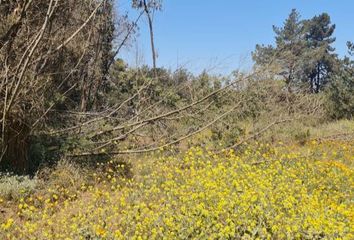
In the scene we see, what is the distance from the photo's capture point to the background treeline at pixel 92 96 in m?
6.96

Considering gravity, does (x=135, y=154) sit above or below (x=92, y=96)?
below

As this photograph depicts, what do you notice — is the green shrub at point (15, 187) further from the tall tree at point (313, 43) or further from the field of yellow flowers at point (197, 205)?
the tall tree at point (313, 43)

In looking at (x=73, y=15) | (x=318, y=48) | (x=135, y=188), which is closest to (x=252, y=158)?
(x=135, y=188)

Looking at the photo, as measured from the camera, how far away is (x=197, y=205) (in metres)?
5.51

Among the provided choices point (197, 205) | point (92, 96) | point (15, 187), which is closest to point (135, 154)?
point (92, 96)

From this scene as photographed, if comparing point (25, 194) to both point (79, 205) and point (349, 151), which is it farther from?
point (349, 151)

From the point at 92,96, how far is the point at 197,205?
6245 millimetres

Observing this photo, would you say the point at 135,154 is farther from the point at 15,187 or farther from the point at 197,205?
the point at 197,205

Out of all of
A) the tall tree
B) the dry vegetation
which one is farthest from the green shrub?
the tall tree

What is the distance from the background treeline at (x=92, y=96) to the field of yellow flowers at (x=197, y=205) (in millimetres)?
701

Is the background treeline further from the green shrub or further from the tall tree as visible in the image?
the tall tree

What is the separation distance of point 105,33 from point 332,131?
349 inches

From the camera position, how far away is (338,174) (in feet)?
28.5

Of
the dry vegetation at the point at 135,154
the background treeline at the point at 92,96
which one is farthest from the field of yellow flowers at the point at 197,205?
the background treeline at the point at 92,96
